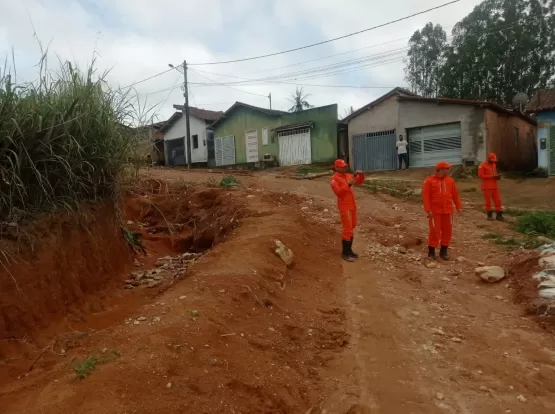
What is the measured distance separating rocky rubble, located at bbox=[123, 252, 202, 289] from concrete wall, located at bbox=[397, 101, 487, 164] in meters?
14.0

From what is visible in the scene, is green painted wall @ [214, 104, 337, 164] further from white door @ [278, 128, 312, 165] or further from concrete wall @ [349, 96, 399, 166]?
concrete wall @ [349, 96, 399, 166]

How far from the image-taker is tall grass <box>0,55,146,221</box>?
387 centimetres

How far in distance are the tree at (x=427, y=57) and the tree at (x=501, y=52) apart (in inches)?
125

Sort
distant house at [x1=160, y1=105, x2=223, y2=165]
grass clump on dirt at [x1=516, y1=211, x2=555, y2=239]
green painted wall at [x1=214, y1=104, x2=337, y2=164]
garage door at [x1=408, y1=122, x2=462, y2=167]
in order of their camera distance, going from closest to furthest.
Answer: grass clump on dirt at [x1=516, y1=211, x2=555, y2=239], garage door at [x1=408, y1=122, x2=462, y2=167], green painted wall at [x1=214, y1=104, x2=337, y2=164], distant house at [x1=160, y1=105, x2=223, y2=165]

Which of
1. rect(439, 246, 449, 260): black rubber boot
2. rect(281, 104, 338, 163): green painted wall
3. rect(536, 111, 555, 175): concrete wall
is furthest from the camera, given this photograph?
rect(281, 104, 338, 163): green painted wall

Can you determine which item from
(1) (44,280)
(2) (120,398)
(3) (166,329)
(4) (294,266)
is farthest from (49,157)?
(4) (294,266)

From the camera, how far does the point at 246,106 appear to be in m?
26.4

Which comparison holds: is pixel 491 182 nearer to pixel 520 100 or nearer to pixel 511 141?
pixel 511 141

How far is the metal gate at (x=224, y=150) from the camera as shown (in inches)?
1097

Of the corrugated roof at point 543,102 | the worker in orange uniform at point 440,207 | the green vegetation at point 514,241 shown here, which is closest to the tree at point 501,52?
the corrugated roof at point 543,102

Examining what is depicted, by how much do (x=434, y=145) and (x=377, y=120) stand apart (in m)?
2.93

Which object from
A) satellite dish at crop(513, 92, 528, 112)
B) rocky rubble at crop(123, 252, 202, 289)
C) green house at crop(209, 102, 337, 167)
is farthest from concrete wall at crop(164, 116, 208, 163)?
rocky rubble at crop(123, 252, 202, 289)

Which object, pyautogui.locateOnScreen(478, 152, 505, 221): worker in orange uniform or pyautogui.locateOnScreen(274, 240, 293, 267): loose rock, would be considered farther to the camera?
pyautogui.locateOnScreen(478, 152, 505, 221): worker in orange uniform

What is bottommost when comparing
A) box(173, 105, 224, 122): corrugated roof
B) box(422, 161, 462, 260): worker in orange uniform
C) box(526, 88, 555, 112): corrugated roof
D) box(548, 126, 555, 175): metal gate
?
box(422, 161, 462, 260): worker in orange uniform
